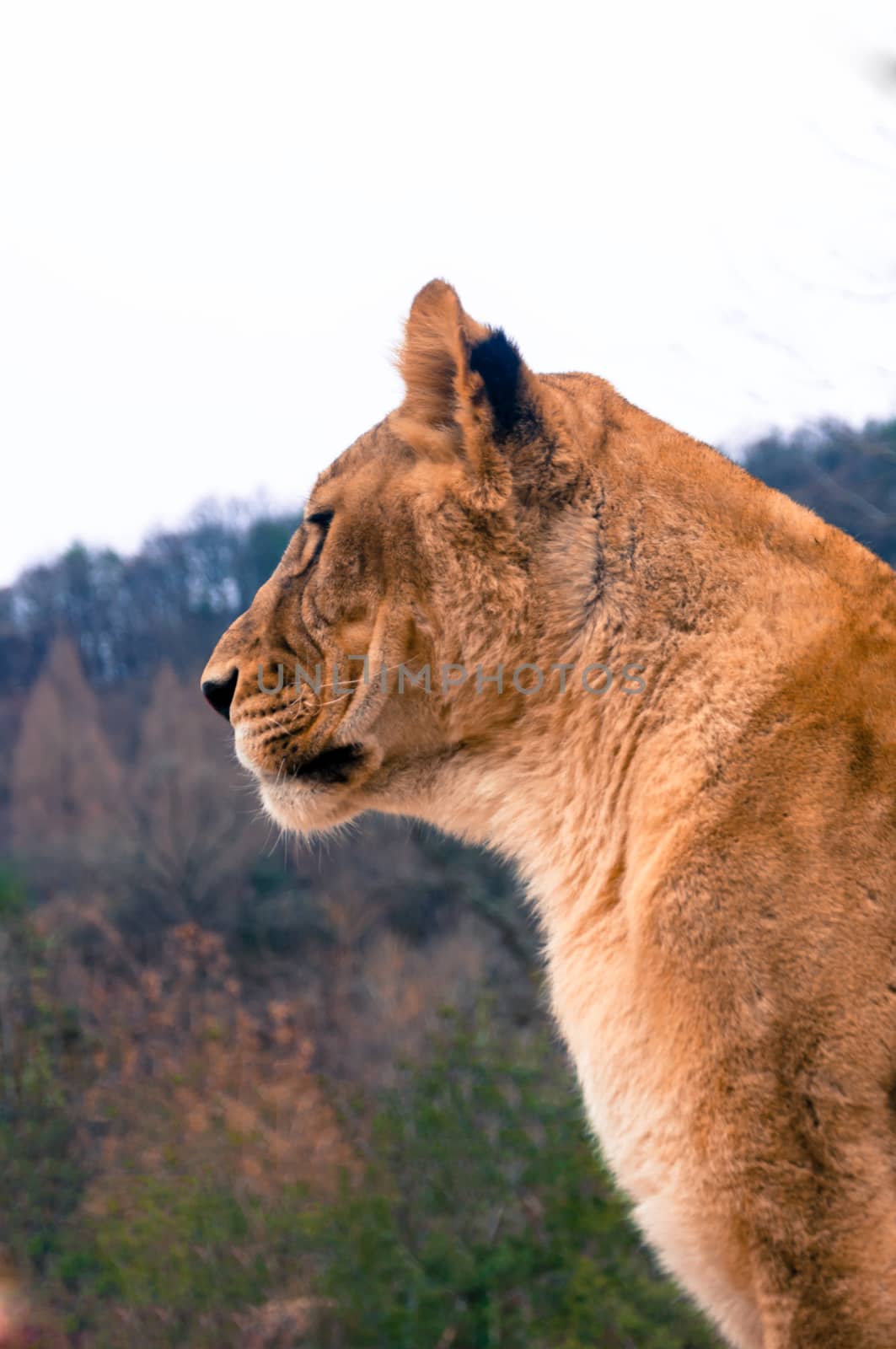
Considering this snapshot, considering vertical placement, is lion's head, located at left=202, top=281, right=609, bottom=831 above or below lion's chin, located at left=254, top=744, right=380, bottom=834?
above

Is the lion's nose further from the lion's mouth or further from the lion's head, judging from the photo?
the lion's mouth

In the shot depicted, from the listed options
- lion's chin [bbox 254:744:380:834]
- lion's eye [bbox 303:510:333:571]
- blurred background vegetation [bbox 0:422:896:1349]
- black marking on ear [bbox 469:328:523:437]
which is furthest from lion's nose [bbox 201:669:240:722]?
black marking on ear [bbox 469:328:523:437]

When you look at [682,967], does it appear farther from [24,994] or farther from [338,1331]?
[24,994]

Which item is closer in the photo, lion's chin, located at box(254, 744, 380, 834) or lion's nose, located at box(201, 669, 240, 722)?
lion's chin, located at box(254, 744, 380, 834)

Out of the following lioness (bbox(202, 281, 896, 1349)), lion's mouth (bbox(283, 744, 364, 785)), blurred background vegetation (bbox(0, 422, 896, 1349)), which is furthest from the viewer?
blurred background vegetation (bbox(0, 422, 896, 1349))

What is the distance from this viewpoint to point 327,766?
3.35 metres

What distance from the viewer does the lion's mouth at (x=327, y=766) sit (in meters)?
→ 3.30

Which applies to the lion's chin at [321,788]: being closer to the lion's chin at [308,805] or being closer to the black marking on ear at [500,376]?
the lion's chin at [308,805]

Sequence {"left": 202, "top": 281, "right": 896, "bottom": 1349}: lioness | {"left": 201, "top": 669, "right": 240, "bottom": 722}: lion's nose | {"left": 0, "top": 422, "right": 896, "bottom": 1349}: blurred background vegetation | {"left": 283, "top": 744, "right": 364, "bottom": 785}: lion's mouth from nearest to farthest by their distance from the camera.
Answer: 1. {"left": 202, "top": 281, "right": 896, "bottom": 1349}: lioness
2. {"left": 283, "top": 744, "right": 364, "bottom": 785}: lion's mouth
3. {"left": 201, "top": 669, "right": 240, "bottom": 722}: lion's nose
4. {"left": 0, "top": 422, "right": 896, "bottom": 1349}: blurred background vegetation

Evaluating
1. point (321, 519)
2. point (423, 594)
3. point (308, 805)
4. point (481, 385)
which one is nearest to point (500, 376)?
point (481, 385)

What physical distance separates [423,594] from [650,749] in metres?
0.70

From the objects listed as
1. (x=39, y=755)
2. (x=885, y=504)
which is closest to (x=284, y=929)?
(x=39, y=755)

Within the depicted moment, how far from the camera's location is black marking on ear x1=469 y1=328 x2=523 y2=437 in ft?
9.82

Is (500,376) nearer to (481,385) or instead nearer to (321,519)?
(481,385)
